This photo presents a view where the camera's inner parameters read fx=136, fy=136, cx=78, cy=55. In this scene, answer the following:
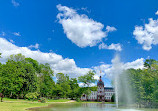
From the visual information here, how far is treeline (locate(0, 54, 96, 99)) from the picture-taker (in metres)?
42.6

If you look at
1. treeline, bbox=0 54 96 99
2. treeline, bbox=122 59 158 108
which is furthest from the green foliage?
treeline, bbox=122 59 158 108

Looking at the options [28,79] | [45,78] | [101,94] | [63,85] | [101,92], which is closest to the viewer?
[28,79]

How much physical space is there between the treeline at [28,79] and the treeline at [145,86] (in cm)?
3089

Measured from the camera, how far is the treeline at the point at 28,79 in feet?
140

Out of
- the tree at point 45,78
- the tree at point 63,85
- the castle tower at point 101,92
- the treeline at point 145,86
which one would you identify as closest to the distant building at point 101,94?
the castle tower at point 101,92

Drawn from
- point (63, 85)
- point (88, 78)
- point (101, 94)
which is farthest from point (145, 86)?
point (101, 94)

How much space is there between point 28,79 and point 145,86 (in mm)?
40704

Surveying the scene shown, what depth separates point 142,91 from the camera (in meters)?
42.5

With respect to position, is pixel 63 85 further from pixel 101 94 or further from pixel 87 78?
pixel 101 94

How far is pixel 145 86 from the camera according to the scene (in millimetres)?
44438

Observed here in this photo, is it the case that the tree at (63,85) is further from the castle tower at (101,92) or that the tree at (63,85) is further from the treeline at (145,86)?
the treeline at (145,86)

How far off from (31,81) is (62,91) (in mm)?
30045

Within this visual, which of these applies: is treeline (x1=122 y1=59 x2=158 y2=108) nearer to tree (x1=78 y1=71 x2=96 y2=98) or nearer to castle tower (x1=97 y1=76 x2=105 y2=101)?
tree (x1=78 y1=71 x2=96 y2=98)

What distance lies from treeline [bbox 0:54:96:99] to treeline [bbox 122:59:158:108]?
30885 millimetres
